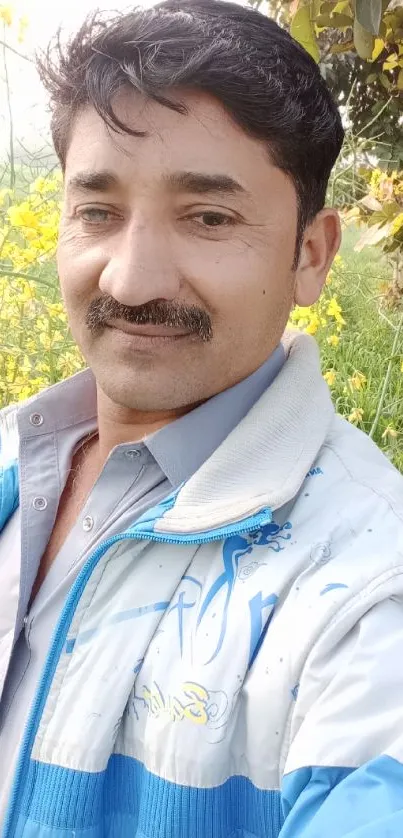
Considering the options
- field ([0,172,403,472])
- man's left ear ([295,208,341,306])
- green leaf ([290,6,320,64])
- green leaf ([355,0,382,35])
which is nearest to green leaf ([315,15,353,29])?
green leaf ([290,6,320,64])

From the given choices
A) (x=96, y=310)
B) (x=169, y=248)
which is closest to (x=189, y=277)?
(x=169, y=248)

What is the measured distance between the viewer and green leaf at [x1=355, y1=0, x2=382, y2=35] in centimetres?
129

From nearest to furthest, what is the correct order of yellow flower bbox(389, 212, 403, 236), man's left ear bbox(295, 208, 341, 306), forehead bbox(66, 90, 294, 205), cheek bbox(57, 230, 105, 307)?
forehead bbox(66, 90, 294, 205) < cheek bbox(57, 230, 105, 307) < man's left ear bbox(295, 208, 341, 306) < yellow flower bbox(389, 212, 403, 236)

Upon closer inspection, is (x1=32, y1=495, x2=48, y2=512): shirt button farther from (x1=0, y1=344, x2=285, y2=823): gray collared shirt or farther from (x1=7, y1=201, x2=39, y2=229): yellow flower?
(x1=7, y1=201, x2=39, y2=229): yellow flower

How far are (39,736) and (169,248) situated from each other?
0.73 m

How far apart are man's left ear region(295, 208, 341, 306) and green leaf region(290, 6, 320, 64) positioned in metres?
0.56

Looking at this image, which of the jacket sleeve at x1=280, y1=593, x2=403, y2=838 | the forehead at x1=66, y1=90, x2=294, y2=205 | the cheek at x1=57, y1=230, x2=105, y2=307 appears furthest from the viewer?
the cheek at x1=57, y1=230, x2=105, y2=307

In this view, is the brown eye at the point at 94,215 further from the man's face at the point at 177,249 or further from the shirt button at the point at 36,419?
the shirt button at the point at 36,419

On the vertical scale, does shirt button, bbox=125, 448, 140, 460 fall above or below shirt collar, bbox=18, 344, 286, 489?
below

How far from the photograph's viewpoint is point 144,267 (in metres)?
1.15

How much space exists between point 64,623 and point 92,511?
24cm

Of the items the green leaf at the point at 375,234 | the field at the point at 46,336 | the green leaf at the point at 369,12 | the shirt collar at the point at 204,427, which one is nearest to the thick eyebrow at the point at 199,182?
the shirt collar at the point at 204,427

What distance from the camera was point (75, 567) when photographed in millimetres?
1227

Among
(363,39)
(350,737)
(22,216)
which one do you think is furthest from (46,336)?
(350,737)
